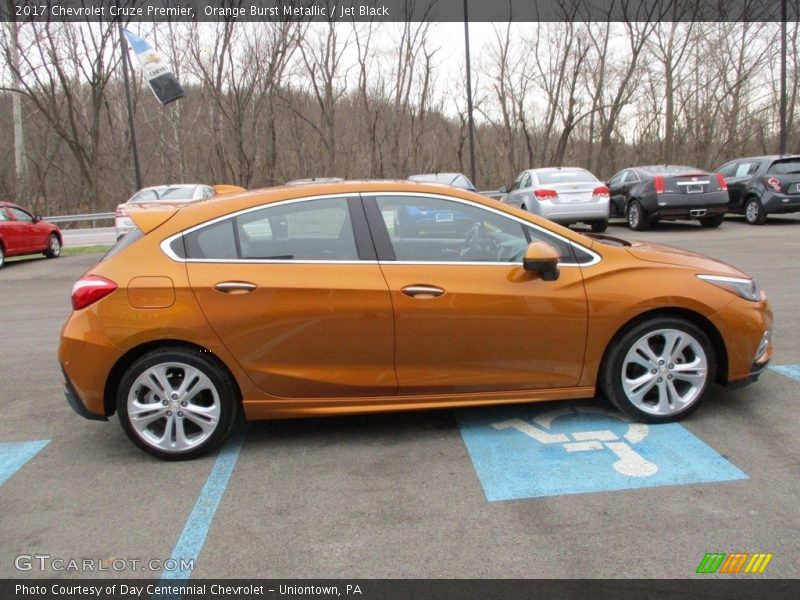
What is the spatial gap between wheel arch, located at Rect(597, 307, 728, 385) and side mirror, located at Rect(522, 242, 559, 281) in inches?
22.6

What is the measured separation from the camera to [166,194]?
14578 mm

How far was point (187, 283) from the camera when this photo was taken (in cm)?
363

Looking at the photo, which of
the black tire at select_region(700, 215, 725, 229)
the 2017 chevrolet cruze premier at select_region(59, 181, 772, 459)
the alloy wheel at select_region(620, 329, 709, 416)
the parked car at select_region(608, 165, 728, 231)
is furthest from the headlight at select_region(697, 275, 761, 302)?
the black tire at select_region(700, 215, 725, 229)

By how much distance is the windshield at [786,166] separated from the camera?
14.7 metres

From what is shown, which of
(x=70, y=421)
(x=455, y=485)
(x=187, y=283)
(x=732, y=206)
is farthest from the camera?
(x=732, y=206)

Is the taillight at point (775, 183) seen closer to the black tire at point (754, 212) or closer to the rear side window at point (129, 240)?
the black tire at point (754, 212)

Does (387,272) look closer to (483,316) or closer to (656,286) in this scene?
(483,316)

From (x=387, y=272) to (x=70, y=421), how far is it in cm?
268

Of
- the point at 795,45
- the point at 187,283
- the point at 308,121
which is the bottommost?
the point at 187,283

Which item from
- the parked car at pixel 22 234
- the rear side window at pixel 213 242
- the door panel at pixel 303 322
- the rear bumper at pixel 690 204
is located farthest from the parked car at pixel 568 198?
the parked car at pixel 22 234

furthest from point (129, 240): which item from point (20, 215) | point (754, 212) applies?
point (754, 212)

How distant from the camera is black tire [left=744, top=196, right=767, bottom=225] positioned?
15.2 metres

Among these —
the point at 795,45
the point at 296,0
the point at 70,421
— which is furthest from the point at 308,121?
the point at 70,421

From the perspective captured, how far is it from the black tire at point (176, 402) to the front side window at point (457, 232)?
1388mm
